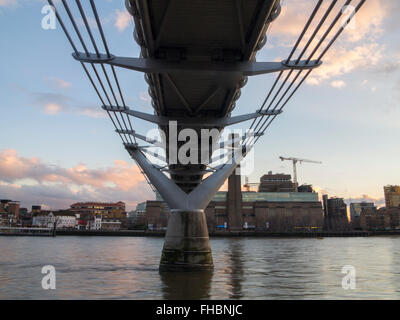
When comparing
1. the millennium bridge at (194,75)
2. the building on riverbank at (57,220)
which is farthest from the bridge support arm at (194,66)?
the building on riverbank at (57,220)

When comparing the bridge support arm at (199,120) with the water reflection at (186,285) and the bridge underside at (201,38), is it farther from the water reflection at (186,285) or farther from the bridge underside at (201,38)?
the water reflection at (186,285)

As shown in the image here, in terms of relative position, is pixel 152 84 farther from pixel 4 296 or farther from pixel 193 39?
pixel 4 296

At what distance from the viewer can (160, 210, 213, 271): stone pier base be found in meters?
16.5

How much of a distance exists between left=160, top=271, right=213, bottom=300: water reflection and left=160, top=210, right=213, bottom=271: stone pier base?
0.36m

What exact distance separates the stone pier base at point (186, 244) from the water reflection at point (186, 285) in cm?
36

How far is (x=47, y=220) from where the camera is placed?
14400cm

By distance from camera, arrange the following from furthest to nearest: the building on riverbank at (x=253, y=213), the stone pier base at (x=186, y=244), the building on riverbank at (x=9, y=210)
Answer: the building on riverbank at (x=9, y=210)
the building on riverbank at (x=253, y=213)
the stone pier base at (x=186, y=244)

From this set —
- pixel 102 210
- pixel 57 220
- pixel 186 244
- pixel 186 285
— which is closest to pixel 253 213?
pixel 57 220

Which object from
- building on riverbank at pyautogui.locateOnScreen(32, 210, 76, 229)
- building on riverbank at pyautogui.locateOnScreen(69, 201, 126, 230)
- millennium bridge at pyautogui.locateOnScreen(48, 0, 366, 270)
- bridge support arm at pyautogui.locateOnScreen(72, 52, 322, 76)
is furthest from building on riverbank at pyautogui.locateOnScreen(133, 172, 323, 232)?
bridge support arm at pyautogui.locateOnScreen(72, 52, 322, 76)

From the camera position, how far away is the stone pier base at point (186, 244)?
54.0 ft

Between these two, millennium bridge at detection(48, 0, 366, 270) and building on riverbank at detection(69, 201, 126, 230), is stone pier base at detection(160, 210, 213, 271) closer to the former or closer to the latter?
millennium bridge at detection(48, 0, 366, 270)

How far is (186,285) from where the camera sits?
44.0 feet

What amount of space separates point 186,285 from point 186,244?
3.28 metres

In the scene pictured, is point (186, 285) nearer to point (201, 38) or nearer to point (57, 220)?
point (201, 38)
